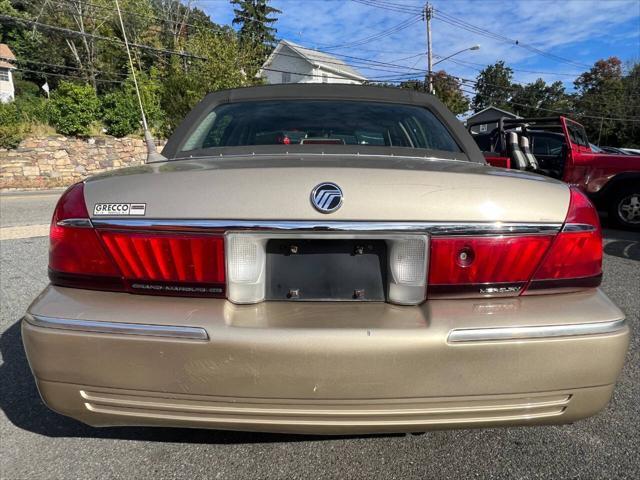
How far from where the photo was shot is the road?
1.87 metres

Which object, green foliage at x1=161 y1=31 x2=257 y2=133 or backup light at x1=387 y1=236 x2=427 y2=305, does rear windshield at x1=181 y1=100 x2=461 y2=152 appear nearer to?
backup light at x1=387 y1=236 x2=427 y2=305

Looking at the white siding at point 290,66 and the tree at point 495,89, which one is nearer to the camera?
the white siding at point 290,66

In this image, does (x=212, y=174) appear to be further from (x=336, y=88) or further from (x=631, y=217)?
(x=631, y=217)

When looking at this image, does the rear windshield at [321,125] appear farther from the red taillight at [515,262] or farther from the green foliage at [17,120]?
the green foliage at [17,120]

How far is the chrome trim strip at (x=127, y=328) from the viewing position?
1400mm

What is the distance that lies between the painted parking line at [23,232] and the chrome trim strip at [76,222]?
6.01 m

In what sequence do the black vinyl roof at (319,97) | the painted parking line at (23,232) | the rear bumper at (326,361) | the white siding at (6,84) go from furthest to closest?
the white siding at (6,84) < the painted parking line at (23,232) < the black vinyl roof at (319,97) < the rear bumper at (326,361)

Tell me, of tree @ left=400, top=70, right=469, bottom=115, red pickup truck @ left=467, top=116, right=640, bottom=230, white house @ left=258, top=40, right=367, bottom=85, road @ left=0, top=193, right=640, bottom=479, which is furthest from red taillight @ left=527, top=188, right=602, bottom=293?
white house @ left=258, top=40, right=367, bottom=85

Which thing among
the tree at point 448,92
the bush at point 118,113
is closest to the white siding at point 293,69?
the tree at point 448,92

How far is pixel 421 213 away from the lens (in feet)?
4.87

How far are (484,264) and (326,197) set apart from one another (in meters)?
0.59

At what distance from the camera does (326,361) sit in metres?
1.39

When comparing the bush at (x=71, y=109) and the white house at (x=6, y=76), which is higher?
the white house at (x=6, y=76)

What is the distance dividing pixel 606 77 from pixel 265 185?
8175 cm
